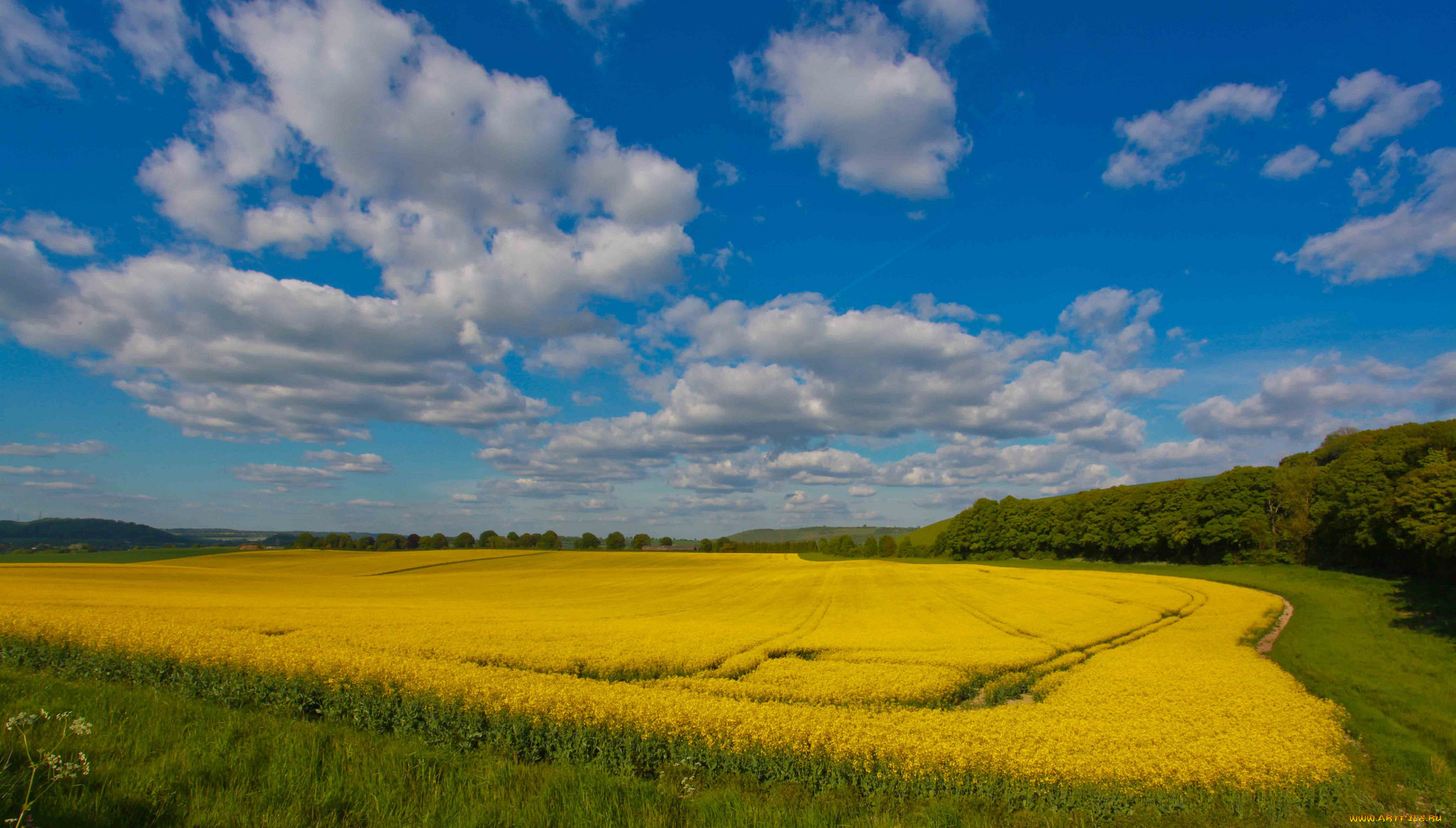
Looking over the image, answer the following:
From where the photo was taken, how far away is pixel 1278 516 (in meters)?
66.2

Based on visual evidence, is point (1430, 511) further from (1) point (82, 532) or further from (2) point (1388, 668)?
(1) point (82, 532)

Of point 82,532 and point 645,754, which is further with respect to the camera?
point 82,532

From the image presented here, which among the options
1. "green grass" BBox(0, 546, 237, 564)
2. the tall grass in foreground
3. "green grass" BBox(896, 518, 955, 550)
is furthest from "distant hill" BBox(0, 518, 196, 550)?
the tall grass in foreground

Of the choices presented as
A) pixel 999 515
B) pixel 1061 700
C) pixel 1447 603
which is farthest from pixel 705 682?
pixel 999 515

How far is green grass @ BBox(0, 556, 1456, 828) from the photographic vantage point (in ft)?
18.4

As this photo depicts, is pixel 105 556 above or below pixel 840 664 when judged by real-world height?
below

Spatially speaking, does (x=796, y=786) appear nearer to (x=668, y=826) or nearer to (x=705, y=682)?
(x=668, y=826)

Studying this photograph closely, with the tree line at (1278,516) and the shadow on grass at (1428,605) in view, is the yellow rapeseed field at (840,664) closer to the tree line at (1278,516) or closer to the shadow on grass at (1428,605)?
the shadow on grass at (1428,605)

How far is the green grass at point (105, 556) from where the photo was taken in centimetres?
6412

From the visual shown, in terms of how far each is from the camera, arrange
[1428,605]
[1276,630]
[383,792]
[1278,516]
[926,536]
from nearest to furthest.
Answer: [383,792]
[1276,630]
[1428,605]
[1278,516]
[926,536]

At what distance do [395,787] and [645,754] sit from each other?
3963 millimetres

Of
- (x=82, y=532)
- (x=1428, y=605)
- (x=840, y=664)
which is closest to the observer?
(x=840, y=664)

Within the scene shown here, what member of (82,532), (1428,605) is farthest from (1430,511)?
(82,532)

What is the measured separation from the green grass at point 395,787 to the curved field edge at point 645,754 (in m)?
0.23
